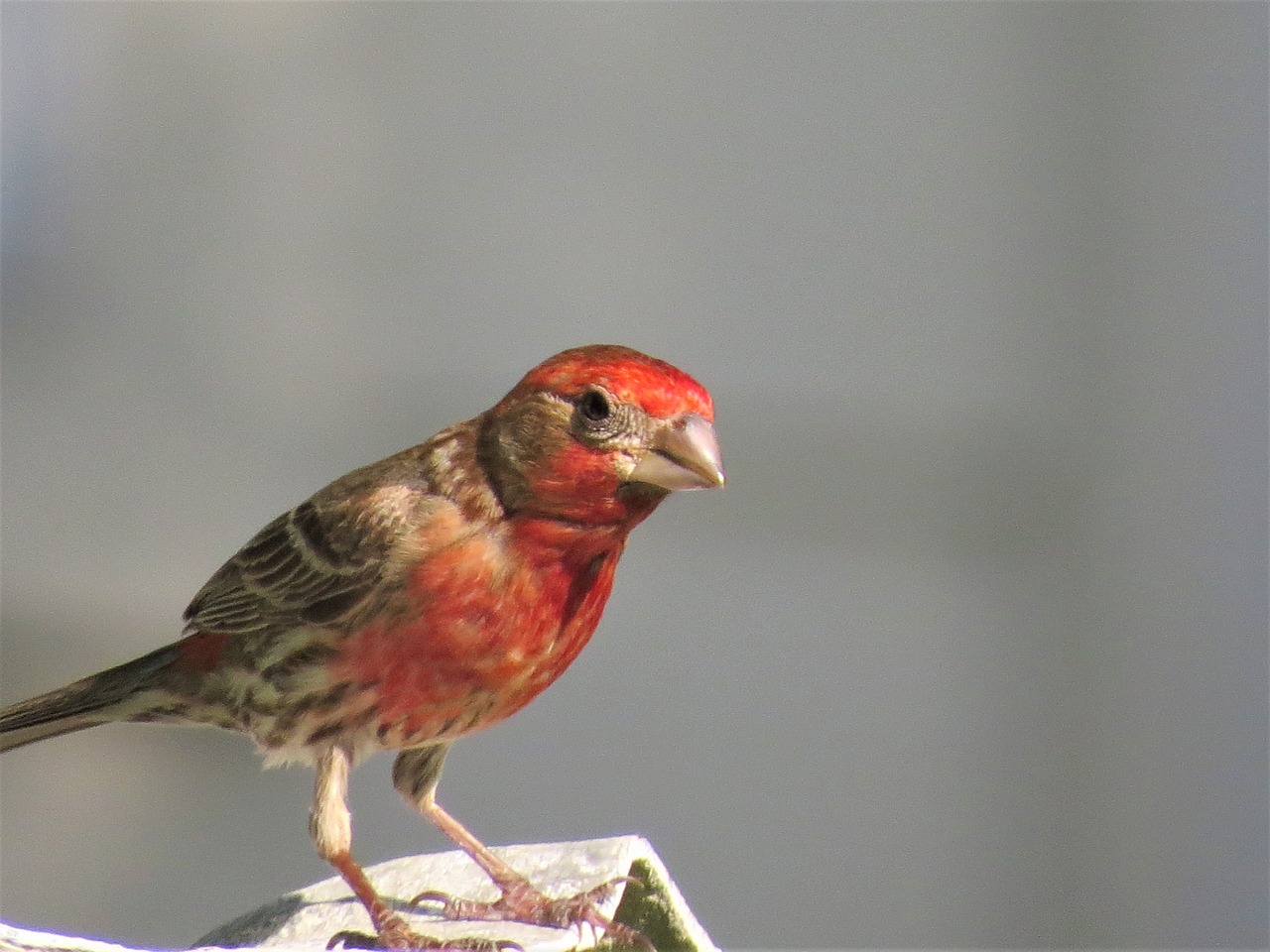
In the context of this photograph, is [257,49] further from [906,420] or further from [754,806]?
[754,806]

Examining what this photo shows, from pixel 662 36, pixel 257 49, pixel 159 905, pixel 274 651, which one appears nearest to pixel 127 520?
pixel 159 905

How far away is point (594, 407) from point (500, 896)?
0.94 metres

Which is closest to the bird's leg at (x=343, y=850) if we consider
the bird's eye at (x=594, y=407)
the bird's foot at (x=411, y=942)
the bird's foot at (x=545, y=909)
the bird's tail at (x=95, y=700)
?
the bird's foot at (x=411, y=942)

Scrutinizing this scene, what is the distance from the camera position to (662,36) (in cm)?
543

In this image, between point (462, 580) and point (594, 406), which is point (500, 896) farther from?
point (594, 406)

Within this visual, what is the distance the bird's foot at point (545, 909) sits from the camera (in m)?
2.34

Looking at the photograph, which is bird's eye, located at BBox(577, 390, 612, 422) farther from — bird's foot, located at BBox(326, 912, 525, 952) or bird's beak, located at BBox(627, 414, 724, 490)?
bird's foot, located at BBox(326, 912, 525, 952)

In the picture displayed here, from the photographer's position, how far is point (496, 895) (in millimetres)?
2643

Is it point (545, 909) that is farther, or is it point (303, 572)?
point (303, 572)

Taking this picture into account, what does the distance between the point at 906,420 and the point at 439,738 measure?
138 inches

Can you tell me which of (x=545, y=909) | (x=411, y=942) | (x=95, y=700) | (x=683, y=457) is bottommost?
(x=411, y=942)

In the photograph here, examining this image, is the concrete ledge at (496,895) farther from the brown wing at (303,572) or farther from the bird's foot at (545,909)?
the brown wing at (303,572)

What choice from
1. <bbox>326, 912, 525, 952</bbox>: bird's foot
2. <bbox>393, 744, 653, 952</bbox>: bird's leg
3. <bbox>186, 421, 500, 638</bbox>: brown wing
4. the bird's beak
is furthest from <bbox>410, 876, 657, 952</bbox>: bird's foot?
the bird's beak

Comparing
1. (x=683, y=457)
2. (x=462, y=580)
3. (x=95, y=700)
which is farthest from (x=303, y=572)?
(x=683, y=457)
